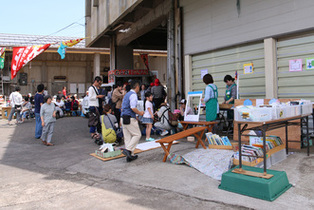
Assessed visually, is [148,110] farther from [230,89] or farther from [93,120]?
[230,89]

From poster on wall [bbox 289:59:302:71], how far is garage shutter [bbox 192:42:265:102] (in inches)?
30.2

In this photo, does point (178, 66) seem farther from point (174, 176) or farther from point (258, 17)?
point (174, 176)

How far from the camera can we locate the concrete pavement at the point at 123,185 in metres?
3.49

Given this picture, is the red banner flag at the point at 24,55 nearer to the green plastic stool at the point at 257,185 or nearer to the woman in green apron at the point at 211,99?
the woman in green apron at the point at 211,99

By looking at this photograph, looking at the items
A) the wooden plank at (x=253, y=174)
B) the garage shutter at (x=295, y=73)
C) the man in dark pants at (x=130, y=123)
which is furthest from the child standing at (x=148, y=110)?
the wooden plank at (x=253, y=174)

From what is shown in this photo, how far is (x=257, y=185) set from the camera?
3.53 metres

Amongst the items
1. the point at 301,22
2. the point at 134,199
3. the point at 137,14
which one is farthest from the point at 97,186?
the point at 137,14

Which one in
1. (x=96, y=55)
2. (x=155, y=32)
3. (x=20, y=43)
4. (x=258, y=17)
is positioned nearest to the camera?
(x=258, y=17)

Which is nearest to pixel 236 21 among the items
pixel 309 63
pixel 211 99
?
pixel 309 63

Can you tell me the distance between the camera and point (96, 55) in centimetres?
2283

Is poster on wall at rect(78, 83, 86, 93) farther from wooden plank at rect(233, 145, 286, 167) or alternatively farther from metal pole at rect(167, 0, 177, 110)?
wooden plank at rect(233, 145, 286, 167)

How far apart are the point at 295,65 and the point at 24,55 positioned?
499 inches

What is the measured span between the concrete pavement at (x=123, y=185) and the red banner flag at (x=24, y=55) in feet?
27.4

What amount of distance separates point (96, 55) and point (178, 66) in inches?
575
